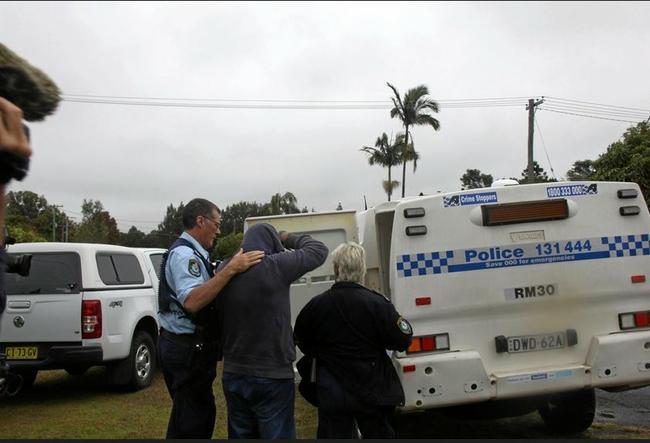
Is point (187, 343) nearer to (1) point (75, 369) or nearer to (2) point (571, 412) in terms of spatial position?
(2) point (571, 412)

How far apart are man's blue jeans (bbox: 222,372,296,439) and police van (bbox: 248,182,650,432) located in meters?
1.35

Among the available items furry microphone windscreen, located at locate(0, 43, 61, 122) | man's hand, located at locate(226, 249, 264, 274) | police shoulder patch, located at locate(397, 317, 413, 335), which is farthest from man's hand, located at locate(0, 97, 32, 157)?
police shoulder patch, located at locate(397, 317, 413, 335)

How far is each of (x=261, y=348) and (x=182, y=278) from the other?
704 mm

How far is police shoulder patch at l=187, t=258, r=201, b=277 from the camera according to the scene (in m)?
3.62

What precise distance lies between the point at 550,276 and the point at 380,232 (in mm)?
1724

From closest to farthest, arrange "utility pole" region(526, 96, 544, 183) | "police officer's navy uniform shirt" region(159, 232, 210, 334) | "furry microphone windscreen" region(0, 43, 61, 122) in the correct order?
"furry microphone windscreen" region(0, 43, 61, 122), "police officer's navy uniform shirt" region(159, 232, 210, 334), "utility pole" region(526, 96, 544, 183)

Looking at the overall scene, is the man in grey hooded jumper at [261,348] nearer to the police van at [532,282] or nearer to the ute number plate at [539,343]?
the police van at [532,282]

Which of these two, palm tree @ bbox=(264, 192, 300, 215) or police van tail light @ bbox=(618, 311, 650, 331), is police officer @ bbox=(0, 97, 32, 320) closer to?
police van tail light @ bbox=(618, 311, 650, 331)

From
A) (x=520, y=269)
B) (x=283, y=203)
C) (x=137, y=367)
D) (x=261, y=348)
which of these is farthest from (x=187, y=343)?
(x=283, y=203)

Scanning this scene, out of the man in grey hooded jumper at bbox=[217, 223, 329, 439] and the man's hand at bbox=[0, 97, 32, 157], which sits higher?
the man's hand at bbox=[0, 97, 32, 157]

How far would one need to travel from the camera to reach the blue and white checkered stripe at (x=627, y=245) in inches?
186

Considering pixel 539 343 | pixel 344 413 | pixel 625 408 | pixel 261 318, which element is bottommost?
pixel 625 408

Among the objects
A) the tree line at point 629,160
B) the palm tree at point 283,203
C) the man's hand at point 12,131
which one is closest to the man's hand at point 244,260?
the man's hand at point 12,131

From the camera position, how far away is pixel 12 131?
1676mm
